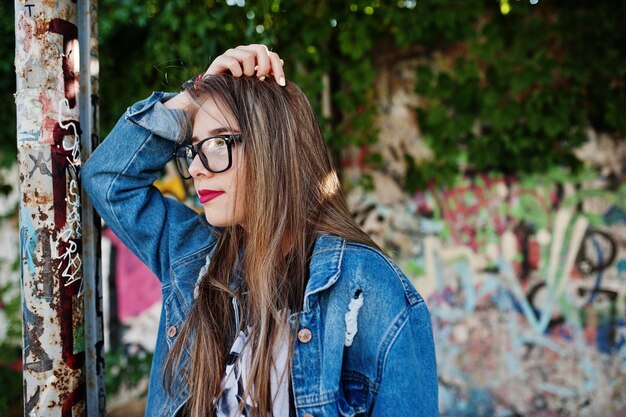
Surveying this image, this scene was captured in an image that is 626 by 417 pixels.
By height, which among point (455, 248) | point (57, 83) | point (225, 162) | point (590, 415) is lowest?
point (590, 415)

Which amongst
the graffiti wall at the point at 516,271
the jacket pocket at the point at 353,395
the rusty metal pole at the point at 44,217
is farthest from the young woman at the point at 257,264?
the graffiti wall at the point at 516,271

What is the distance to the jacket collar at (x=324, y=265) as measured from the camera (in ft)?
4.50

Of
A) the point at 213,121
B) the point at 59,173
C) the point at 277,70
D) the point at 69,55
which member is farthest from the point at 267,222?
the point at 69,55

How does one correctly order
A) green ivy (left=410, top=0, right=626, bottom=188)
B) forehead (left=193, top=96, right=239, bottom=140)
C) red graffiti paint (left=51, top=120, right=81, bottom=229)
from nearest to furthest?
red graffiti paint (left=51, top=120, right=81, bottom=229) < forehead (left=193, top=96, right=239, bottom=140) < green ivy (left=410, top=0, right=626, bottom=188)

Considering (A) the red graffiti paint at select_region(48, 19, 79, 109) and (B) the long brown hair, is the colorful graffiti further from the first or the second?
(A) the red graffiti paint at select_region(48, 19, 79, 109)

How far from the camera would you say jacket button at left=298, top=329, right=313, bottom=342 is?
1.37 meters

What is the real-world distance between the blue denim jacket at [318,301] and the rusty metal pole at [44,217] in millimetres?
144

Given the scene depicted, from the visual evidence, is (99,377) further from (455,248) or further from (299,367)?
(455,248)

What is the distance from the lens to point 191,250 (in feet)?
5.53

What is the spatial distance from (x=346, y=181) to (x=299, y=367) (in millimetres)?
2875

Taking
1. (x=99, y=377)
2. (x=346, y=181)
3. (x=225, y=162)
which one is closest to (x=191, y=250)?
(x=225, y=162)

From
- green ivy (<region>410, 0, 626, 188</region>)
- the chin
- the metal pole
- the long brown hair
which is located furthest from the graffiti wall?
the metal pole

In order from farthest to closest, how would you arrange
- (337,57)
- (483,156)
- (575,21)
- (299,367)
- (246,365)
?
(337,57) → (483,156) → (575,21) → (246,365) → (299,367)

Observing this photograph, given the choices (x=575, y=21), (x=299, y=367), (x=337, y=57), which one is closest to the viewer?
(x=299, y=367)
